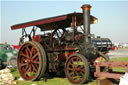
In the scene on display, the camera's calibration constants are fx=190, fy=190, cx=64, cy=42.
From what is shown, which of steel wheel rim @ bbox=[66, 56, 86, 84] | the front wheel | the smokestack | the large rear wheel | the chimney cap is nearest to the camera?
the front wheel

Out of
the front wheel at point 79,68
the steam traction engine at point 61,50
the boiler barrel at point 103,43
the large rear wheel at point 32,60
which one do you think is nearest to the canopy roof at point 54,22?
the steam traction engine at point 61,50

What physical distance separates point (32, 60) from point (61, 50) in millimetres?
1248

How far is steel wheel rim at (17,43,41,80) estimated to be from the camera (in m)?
7.49

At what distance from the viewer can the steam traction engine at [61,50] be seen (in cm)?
665

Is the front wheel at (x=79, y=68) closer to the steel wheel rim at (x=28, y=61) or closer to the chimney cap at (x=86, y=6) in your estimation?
the steel wheel rim at (x=28, y=61)

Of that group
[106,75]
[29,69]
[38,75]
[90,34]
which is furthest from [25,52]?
[106,75]

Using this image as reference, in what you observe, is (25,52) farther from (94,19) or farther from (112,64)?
(112,64)

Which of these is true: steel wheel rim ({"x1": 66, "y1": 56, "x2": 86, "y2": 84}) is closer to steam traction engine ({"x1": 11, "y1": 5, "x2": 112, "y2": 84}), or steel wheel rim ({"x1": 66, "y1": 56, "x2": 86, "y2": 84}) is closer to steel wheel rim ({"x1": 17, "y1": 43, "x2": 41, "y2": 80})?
steam traction engine ({"x1": 11, "y1": 5, "x2": 112, "y2": 84})

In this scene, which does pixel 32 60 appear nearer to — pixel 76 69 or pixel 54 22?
pixel 54 22

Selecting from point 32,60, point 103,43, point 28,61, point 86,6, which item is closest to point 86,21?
point 86,6

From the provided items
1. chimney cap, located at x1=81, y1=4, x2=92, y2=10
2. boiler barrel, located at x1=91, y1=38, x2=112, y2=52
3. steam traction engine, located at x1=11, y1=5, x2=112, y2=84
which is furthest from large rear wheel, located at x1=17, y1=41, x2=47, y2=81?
boiler barrel, located at x1=91, y1=38, x2=112, y2=52

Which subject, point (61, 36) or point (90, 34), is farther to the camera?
point (61, 36)

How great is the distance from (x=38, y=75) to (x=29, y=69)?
2.22 feet

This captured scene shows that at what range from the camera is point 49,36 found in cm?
816
